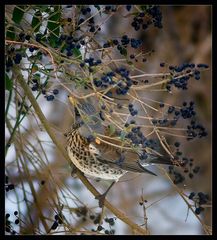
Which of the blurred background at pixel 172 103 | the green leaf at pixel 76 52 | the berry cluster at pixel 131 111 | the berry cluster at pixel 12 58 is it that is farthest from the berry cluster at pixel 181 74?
the blurred background at pixel 172 103

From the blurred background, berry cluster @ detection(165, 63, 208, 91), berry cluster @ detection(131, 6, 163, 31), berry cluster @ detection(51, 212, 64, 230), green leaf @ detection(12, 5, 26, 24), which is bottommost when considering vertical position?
berry cluster @ detection(51, 212, 64, 230)

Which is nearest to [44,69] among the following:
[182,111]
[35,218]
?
[182,111]

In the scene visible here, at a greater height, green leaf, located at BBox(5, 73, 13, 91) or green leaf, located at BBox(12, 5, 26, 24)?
green leaf, located at BBox(12, 5, 26, 24)

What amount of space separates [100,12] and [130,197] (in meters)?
1.64

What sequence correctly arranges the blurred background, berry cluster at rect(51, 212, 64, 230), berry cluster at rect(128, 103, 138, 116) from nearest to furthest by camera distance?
berry cluster at rect(128, 103, 138, 116), berry cluster at rect(51, 212, 64, 230), the blurred background

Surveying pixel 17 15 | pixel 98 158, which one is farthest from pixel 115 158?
pixel 17 15

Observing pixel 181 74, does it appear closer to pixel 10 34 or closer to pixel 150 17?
pixel 150 17

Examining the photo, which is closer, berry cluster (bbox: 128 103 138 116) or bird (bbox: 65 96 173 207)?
berry cluster (bbox: 128 103 138 116)

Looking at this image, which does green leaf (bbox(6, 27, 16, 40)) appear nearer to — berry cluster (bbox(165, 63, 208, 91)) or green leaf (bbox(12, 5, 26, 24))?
green leaf (bbox(12, 5, 26, 24))

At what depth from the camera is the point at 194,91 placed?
311 centimetres

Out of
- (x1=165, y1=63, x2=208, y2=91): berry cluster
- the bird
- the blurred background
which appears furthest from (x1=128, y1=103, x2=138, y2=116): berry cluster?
the blurred background
